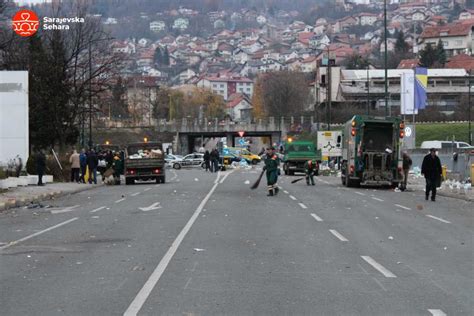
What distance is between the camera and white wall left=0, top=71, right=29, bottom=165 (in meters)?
41.6

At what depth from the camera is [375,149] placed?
39594mm

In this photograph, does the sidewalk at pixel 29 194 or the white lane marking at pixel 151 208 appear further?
the sidewalk at pixel 29 194

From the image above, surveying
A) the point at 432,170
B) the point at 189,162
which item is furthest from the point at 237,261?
the point at 189,162

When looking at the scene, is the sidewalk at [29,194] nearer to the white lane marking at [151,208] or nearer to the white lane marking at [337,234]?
the white lane marking at [151,208]

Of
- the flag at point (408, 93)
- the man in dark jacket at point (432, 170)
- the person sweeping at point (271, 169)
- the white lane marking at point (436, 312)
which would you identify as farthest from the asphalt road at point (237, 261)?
the flag at point (408, 93)

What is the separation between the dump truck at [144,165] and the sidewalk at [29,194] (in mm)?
4611

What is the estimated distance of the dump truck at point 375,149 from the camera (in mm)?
38812

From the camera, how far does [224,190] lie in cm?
3634

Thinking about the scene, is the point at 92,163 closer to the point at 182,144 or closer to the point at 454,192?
the point at 454,192

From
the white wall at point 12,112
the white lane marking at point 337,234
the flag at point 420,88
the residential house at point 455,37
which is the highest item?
the residential house at point 455,37

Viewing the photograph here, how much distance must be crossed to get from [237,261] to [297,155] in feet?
156

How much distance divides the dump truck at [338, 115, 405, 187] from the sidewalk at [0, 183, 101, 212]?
12950 mm

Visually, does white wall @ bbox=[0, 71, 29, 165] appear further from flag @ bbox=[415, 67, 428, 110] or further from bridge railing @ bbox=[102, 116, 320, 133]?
bridge railing @ bbox=[102, 116, 320, 133]

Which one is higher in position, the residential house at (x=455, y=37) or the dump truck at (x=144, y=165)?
the residential house at (x=455, y=37)
